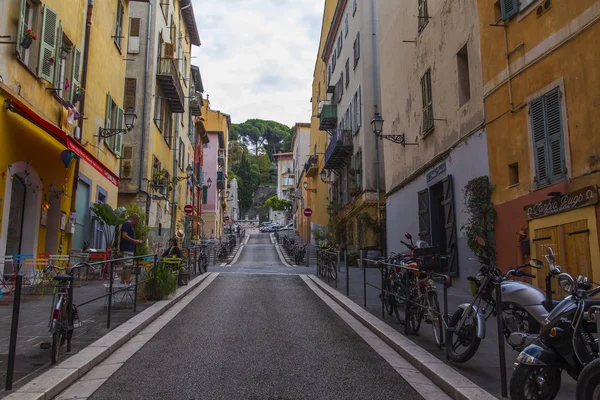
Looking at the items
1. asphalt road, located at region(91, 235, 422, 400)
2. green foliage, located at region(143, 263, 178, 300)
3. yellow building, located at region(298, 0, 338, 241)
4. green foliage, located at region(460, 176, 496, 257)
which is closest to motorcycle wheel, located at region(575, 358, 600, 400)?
asphalt road, located at region(91, 235, 422, 400)

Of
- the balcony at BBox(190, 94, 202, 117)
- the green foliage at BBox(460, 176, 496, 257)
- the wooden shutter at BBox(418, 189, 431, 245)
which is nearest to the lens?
the green foliage at BBox(460, 176, 496, 257)

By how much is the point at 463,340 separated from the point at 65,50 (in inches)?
470

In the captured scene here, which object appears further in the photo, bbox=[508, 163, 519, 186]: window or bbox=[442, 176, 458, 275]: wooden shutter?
bbox=[442, 176, 458, 275]: wooden shutter

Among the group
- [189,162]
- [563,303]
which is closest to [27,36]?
[563,303]

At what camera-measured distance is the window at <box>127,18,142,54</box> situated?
2344 centimetres

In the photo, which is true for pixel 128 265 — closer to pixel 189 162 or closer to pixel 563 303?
→ pixel 563 303

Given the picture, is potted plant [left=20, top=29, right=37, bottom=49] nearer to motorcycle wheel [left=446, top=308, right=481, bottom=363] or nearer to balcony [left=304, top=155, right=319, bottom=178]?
motorcycle wheel [left=446, top=308, right=481, bottom=363]

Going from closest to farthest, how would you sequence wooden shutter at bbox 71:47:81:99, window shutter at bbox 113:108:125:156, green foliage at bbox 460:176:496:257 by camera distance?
green foliage at bbox 460:176:496:257 < wooden shutter at bbox 71:47:81:99 < window shutter at bbox 113:108:125:156

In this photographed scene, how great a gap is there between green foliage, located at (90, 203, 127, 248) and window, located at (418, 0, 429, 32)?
36.1 ft

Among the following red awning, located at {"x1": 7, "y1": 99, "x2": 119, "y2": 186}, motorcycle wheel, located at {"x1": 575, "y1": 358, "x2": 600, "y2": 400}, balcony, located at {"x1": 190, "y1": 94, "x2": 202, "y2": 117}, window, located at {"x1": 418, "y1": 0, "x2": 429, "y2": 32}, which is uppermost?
balcony, located at {"x1": 190, "y1": 94, "x2": 202, "y2": 117}

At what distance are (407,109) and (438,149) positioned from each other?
339 centimetres

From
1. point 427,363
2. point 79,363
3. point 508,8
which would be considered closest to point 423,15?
point 508,8

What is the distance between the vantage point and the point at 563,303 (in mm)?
4164

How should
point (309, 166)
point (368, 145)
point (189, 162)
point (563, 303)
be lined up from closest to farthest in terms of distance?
point (563, 303) → point (368, 145) → point (189, 162) → point (309, 166)
